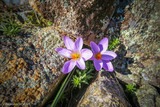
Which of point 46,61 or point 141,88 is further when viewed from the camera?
point 141,88

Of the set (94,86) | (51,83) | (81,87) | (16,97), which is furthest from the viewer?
(81,87)

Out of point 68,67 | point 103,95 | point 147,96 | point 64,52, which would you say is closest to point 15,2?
point 64,52

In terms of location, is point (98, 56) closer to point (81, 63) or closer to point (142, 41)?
point (81, 63)

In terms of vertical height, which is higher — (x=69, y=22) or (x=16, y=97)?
(x=69, y=22)

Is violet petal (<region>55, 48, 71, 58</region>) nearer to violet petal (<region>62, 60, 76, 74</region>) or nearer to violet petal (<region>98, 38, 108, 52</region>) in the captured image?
violet petal (<region>62, 60, 76, 74</region>)

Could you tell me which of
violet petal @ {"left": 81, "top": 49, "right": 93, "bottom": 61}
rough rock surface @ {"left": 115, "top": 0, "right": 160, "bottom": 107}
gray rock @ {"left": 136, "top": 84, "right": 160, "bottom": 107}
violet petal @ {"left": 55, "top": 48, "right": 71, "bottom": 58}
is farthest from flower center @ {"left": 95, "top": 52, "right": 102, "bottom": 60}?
gray rock @ {"left": 136, "top": 84, "right": 160, "bottom": 107}

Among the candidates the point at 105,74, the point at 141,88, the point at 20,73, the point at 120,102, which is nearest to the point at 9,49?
the point at 20,73

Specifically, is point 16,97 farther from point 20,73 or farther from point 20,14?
point 20,14
